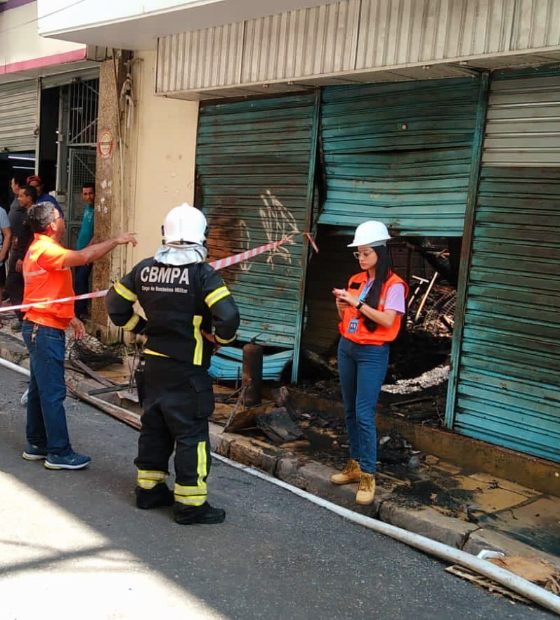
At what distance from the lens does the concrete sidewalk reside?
4.46 meters

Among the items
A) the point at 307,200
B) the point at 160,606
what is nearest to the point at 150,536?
the point at 160,606

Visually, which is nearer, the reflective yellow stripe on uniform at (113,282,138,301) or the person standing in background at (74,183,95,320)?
the reflective yellow stripe on uniform at (113,282,138,301)

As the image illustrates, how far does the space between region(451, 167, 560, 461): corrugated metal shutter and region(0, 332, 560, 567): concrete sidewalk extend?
16.6 inches

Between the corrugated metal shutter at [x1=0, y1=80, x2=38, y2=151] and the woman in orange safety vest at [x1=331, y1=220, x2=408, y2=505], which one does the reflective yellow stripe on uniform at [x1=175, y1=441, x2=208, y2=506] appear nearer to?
the woman in orange safety vest at [x1=331, y1=220, x2=408, y2=505]

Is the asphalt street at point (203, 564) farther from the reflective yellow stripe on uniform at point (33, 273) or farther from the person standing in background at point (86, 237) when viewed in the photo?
the person standing in background at point (86, 237)

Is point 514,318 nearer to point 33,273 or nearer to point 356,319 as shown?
point 356,319

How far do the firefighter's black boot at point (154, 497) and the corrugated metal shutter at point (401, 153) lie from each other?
9.96ft

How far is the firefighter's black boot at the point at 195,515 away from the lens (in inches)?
175

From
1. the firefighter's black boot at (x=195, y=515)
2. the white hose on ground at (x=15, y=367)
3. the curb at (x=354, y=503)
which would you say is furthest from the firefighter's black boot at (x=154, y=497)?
the white hose on ground at (x=15, y=367)

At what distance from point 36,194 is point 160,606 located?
7.32m

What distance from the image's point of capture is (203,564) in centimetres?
393

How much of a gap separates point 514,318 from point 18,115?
32.8 feet

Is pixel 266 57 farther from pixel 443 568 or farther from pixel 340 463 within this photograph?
pixel 443 568

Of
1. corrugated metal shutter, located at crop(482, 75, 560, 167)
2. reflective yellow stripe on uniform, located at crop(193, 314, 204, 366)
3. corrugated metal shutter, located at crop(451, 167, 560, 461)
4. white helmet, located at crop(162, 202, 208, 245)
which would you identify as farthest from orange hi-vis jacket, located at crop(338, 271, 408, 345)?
corrugated metal shutter, located at crop(482, 75, 560, 167)
